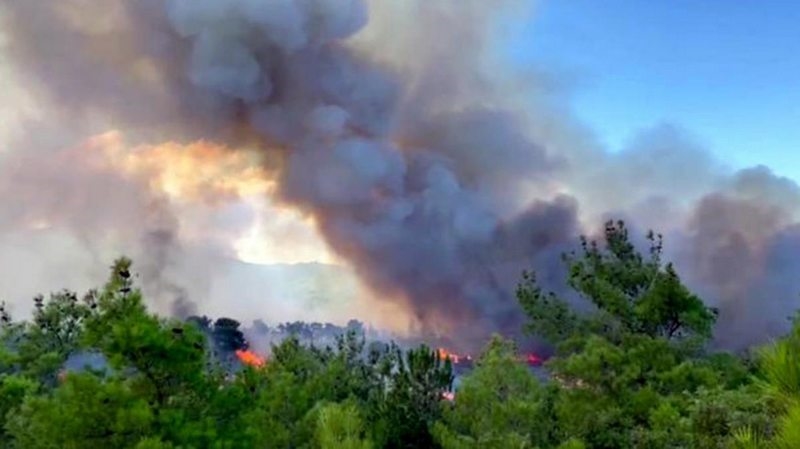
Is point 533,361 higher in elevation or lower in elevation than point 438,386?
higher

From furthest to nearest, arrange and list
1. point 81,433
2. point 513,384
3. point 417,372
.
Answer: point 417,372 → point 513,384 → point 81,433

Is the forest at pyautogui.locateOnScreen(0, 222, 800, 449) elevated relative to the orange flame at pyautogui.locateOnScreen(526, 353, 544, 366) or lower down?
lower down

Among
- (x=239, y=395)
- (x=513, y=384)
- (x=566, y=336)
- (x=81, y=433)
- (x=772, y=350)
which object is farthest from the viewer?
(x=566, y=336)

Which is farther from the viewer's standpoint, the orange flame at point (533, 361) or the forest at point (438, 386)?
the orange flame at point (533, 361)

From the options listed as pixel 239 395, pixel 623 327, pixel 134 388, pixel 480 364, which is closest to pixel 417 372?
pixel 480 364

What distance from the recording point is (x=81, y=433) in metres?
12.2

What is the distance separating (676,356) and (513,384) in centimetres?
497

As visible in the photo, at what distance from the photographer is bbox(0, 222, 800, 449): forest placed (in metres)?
12.1

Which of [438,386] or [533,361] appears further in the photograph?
[533,361]

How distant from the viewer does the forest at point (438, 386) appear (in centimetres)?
1215

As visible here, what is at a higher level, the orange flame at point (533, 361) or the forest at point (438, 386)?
the orange flame at point (533, 361)

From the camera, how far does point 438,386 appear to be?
78.7ft

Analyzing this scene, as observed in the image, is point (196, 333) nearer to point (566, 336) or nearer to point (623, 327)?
point (623, 327)

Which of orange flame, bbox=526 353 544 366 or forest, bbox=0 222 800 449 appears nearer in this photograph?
forest, bbox=0 222 800 449
